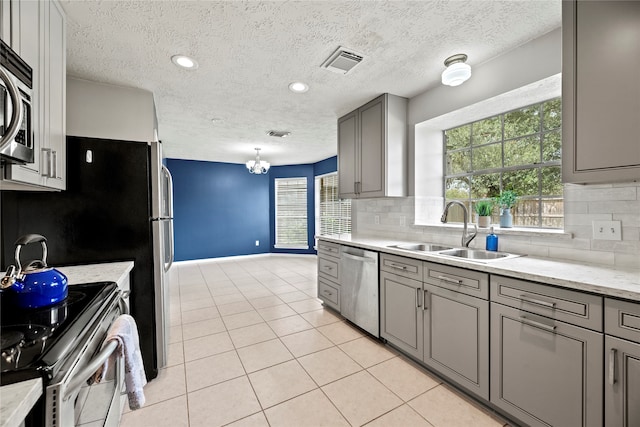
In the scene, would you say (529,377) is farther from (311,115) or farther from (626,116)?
(311,115)

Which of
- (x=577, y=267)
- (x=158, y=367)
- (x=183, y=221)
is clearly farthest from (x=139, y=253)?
(x=183, y=221)

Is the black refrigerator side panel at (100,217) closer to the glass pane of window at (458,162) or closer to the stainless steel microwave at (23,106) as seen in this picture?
the stainless steel microwave at (23,106)

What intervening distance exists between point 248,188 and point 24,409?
6.50 m

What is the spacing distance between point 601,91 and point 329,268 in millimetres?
2672

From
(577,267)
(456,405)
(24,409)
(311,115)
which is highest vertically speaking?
(311,115)

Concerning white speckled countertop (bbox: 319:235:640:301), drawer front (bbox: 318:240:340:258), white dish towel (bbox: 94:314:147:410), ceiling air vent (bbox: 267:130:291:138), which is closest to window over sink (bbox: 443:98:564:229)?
white speckled countertop (bbox: 319:235:640:301)

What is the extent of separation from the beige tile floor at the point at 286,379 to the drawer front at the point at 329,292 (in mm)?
137

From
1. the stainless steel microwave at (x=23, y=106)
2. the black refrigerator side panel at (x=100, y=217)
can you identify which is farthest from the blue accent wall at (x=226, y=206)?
the stainless steel microwave at (x=23, y=106)

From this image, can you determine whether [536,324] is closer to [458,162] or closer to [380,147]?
[458,162]

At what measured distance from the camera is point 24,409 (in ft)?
1.96

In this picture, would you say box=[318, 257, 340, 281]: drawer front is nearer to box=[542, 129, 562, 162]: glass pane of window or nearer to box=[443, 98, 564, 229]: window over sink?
box=[443, 98, 564, 229]: window over sink

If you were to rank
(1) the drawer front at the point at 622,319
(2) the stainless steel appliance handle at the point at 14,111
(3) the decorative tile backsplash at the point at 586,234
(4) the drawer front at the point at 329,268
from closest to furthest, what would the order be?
(2) the stainless steel appliance handle at the point at 14,111, (1) the drawer front at the point at 622,319, (3) the decorative tile backsplash at the point at 586,234, (4) the drawer front at the point at 329,268

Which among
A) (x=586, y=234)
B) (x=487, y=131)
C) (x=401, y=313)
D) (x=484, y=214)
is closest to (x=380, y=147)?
(x=487, y=131)

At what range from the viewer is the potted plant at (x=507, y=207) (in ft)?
7.50
